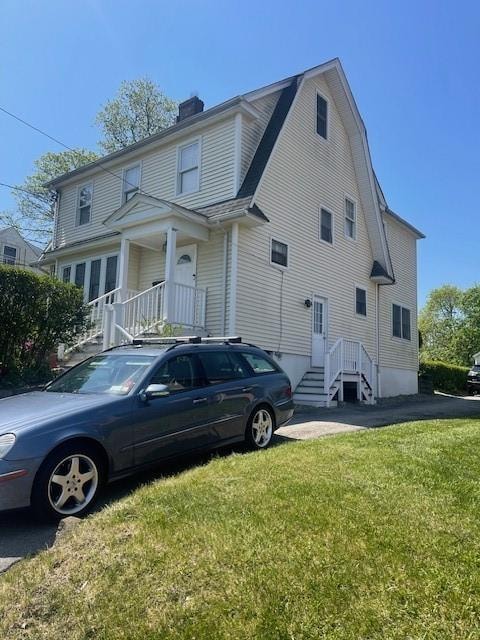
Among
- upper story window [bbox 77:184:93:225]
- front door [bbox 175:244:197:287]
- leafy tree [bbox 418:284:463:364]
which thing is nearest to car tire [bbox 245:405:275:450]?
front door [bbox 175:244:197:287]

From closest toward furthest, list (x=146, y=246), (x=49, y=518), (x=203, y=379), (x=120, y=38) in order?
(x=49, y=518)
(x=203, y=379)
(x=120, y=38)
(x=146, y=246)

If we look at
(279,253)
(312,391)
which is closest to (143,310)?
(279,253)

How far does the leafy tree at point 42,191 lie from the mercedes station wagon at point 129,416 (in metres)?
28.7

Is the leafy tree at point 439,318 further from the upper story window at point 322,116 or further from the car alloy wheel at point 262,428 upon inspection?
the car alloy wheel at point 262,428

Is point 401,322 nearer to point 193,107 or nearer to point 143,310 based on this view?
point 193,107

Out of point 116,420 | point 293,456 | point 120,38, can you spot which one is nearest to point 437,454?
point 293,456

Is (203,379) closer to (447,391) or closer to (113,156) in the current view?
(113,156)

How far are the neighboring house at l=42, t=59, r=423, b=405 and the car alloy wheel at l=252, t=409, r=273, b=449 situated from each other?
5.53 metres

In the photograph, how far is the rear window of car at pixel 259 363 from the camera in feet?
23.6

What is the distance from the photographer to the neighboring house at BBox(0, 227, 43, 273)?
31484mm

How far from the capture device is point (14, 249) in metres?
32.2

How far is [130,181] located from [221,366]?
11.7m

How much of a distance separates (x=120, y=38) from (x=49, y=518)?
39.1 ft

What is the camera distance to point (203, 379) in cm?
622
